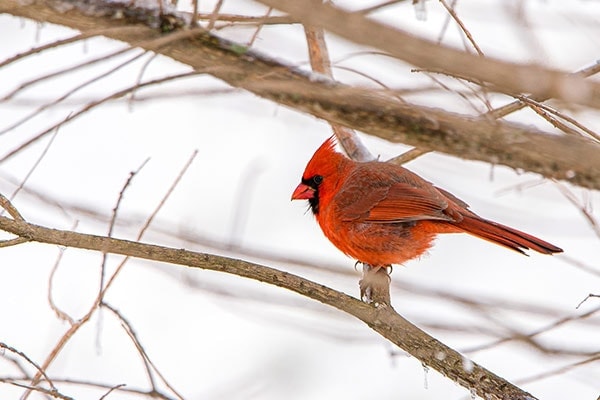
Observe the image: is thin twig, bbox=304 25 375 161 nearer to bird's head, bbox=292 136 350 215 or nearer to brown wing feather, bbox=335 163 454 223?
bird's head, bbox=292 136 350 215

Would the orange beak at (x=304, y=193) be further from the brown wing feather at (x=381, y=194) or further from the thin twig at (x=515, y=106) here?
the thin twig at (x=515, y=106)

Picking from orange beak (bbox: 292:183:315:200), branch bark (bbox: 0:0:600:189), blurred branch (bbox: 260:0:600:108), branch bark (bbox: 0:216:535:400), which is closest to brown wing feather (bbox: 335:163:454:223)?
orange beak (bbox: 292:183:315:200)

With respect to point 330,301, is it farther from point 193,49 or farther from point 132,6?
point 132,6

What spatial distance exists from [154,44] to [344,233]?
209 centimetres

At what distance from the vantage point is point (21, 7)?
6.15 ft

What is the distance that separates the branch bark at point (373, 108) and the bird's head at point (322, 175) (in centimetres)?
174

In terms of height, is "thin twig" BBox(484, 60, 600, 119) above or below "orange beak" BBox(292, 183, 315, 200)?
below

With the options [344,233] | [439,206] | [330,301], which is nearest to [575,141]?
[330,301]

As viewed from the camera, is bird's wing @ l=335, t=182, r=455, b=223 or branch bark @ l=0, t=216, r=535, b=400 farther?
bird's wing @ l=335, t=182, r=455, b=223

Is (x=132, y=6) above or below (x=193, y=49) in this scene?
above

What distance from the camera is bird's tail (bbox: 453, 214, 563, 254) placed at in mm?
2979

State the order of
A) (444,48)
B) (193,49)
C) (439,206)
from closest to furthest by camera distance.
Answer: (444,48)
(193,49)
(439,206)

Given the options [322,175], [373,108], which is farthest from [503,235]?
[373,108]

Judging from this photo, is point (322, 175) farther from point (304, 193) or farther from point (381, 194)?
point (381, 194)
